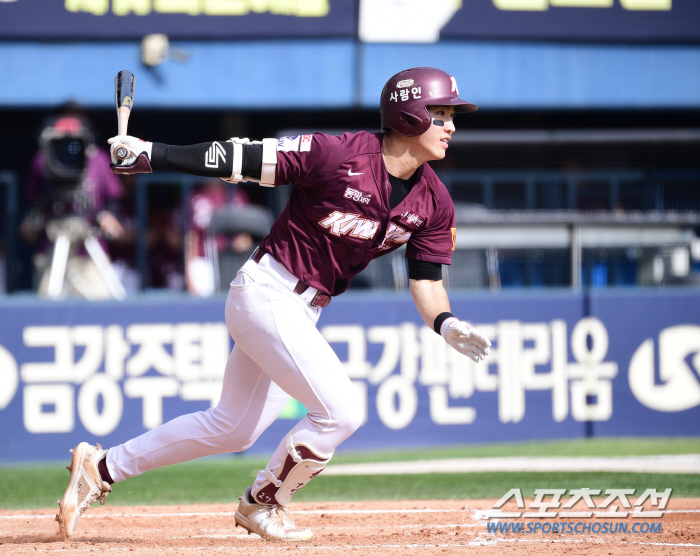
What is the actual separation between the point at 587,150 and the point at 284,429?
4768 mm

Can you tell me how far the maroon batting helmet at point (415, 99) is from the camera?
3770 millimetres

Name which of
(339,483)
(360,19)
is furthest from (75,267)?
(360,19)

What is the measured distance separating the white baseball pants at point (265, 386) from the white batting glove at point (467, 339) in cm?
50

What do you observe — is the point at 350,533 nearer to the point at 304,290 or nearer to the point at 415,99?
the point at 304,290

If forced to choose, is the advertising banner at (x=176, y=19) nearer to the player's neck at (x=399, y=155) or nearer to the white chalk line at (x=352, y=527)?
the player's neck at (x=399, y=155)

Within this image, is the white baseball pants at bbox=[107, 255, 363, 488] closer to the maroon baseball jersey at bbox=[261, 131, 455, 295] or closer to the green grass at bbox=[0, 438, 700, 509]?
the maroon baseball jersey at bbox=[261, 131, 455, 295]

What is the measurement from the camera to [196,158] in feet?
11.8

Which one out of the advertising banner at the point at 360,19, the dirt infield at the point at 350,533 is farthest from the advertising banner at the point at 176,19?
the dirt infield at the point at 350,533

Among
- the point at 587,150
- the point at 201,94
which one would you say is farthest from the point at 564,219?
the point at 201,94

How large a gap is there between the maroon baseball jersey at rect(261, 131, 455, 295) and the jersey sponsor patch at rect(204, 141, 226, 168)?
232mm

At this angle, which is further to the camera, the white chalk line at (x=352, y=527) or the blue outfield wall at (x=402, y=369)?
the blue outfield wall at (x=402, y=369)

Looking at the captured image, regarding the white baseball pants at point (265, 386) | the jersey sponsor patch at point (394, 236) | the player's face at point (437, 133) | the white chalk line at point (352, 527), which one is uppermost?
the player's face at point (437, 133)

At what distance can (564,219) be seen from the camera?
8.26 m

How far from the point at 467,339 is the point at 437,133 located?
35.4 inches
